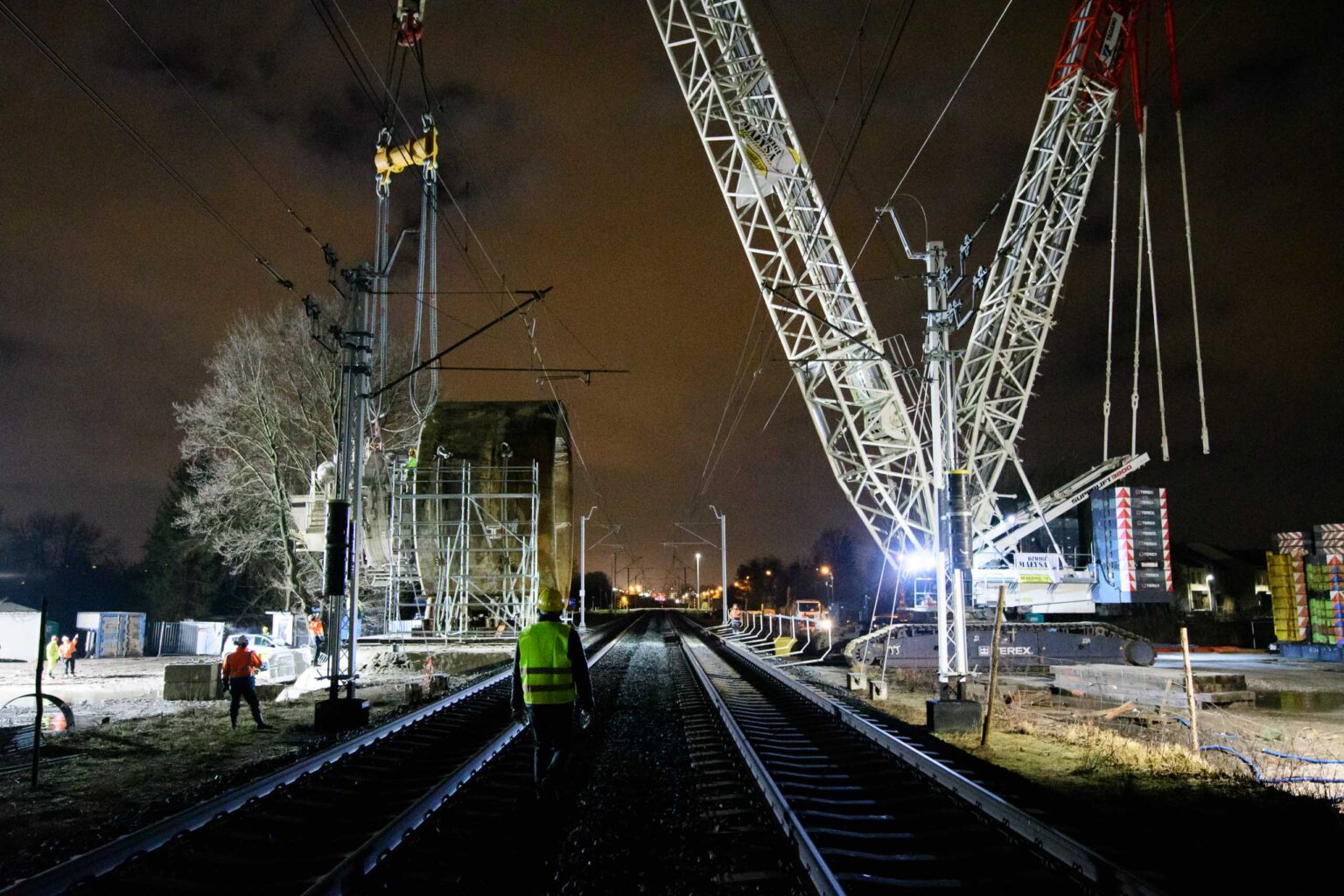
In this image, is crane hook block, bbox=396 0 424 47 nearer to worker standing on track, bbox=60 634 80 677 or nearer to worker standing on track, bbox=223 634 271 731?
worker standing on track, bbox=223 634 271 731

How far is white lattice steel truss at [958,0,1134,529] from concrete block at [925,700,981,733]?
12475 millimetres

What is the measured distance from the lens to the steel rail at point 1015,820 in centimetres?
502

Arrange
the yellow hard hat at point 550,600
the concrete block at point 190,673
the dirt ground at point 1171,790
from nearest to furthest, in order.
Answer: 1. the dirt ground at point 1171,790
2. the yellow hard hat at point 550,600
3. the concrete block at point 190,673

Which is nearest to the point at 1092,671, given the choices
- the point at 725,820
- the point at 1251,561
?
the point at 725,820

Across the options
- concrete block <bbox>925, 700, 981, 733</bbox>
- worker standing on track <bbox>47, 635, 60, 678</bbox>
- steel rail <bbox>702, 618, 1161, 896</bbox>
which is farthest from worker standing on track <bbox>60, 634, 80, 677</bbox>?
concrete block <bbox>925, 700, 981, 733</bbox>

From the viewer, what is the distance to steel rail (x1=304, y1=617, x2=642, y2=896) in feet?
16.8

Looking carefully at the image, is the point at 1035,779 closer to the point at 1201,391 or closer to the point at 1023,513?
the point at 1201,391

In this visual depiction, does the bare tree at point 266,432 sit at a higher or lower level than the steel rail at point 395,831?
higher

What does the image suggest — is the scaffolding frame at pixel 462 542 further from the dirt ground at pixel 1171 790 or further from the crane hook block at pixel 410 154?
the dirt ground at pixel 1171 790

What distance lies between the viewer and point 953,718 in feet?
37.4

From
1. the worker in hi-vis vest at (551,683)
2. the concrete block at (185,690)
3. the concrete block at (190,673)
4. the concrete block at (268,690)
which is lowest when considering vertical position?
the concrete block at (268,690)

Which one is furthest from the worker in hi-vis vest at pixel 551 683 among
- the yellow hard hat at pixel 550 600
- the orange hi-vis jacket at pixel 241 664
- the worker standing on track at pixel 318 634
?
the worker standing on track at pixel 318 634

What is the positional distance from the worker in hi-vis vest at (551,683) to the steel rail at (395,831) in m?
0.84

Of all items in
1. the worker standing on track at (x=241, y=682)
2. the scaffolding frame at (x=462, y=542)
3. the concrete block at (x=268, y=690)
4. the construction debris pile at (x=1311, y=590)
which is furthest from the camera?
the scaffolding frame at (x=462, y=542)
